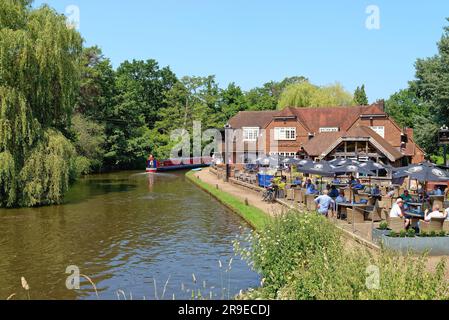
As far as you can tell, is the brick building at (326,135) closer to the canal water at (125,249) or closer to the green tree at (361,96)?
the canal water at (125,249)

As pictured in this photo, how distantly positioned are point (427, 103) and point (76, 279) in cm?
3499

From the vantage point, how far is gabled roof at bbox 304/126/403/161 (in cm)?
4550

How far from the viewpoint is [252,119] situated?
67.1 m

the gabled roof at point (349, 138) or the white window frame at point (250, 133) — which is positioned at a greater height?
the white window frame at point (250, 133)

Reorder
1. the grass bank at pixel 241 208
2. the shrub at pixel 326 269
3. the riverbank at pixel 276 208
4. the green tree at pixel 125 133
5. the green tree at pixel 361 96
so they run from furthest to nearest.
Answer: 1. the green tree at pixel 361 96
2. the green tree at pixel 125 133
3. the grass bank at pixel 241 208
4. the riverbank at pixel 276 208
5. the shrub at pixel 326 269

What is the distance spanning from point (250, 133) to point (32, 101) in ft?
124

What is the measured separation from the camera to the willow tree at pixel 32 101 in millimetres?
27469

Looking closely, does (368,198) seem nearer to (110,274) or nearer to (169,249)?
(169,249)

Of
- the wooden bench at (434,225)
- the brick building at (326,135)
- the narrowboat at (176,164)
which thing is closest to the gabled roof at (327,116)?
the brick building at (326,135)

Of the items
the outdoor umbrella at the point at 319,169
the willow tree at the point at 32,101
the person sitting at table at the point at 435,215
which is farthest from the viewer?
the willow tree at the point at 32,101

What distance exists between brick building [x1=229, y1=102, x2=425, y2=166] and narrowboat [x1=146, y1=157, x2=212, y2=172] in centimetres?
1015

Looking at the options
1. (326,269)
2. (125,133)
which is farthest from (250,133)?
(326,269)

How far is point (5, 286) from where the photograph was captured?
47.0 ft

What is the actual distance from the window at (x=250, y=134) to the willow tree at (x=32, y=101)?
35.0 metres
